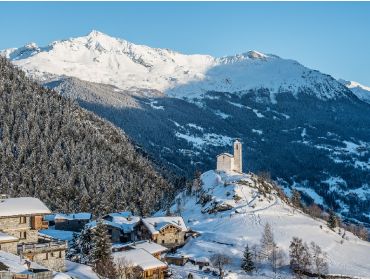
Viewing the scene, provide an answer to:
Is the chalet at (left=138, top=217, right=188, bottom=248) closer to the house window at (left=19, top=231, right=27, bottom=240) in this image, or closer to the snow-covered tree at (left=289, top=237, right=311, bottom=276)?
the snow-covered tree at (left=289, top=237, right=311, bottom=276)

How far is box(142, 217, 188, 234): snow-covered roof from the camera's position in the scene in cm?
12688

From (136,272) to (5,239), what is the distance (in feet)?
68.6

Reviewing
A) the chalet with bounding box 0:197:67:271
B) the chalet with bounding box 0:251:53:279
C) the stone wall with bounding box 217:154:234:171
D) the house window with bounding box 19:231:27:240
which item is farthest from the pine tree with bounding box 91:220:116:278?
the stone wall with bounding box 217:154:234:171

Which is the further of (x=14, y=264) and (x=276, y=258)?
(x=276, y=258)

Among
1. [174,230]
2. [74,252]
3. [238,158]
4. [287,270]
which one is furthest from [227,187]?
[74,252]

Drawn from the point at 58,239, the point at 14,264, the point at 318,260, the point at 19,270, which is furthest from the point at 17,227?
the point at 318,260

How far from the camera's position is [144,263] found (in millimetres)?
87875

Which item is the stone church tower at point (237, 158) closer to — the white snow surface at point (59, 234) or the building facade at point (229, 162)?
the building facade at point (229, 162)

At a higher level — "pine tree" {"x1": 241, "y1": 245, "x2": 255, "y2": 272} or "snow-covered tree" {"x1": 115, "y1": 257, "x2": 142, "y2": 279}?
"snow-covered tree" {"x1": 115, "y1": 257, "x2": 142, "y2": 279}

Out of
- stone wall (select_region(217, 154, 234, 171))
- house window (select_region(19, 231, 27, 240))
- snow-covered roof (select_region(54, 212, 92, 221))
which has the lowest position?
snow-covered roof (select_region(54, 212, 92, 221))

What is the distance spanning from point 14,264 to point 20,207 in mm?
21207

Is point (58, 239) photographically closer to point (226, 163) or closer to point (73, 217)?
point (73, 217)

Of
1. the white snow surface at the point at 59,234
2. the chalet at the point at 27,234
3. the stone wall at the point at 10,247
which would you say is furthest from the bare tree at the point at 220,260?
the stone wall at the point at 10,247

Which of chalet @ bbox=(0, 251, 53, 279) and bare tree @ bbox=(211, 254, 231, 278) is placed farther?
bare tree @ bbox=(211, 254, 231, 278)
